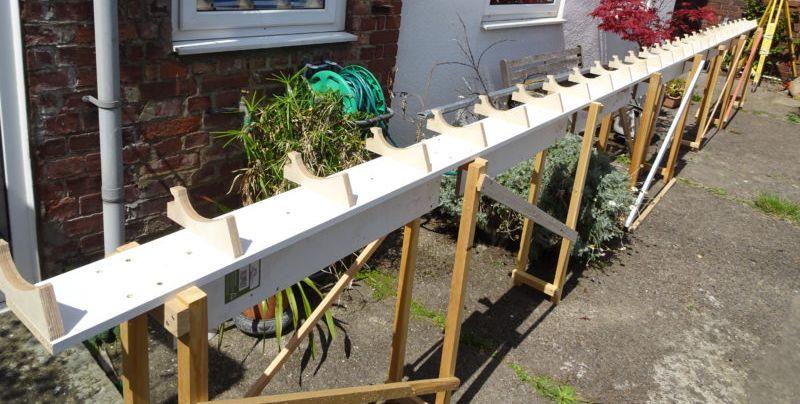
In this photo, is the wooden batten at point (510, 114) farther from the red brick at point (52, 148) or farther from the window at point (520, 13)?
the window at point (520, 13)

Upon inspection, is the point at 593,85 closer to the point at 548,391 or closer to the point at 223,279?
the point at 548,391

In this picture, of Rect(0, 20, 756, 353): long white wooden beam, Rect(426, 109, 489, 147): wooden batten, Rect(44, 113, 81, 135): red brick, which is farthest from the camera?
Rect(44, 113, 81, 135): red brick

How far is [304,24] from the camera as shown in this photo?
399 cm

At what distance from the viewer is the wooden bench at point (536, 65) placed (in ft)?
19.1

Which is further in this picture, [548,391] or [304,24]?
[304,24]

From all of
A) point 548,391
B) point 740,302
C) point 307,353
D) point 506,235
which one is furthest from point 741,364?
point 307,353

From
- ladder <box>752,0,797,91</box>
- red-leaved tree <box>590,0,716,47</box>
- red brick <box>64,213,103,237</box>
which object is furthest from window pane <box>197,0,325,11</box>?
ladder <box>752,0,797,91</box>

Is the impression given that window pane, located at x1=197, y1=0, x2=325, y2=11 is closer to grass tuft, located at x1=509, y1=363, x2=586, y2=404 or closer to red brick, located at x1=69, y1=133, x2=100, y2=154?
red brick, located at x1=69, y1=133, x2=100, y2=154

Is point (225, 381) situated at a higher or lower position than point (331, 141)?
lower

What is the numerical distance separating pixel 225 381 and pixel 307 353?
42 cm

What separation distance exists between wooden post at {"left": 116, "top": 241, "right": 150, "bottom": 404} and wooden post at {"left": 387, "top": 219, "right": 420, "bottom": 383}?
1.16 metres

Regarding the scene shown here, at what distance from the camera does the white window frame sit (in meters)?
5.86

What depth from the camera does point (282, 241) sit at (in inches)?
66.5

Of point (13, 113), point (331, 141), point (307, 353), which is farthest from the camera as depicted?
point (331, 141)
